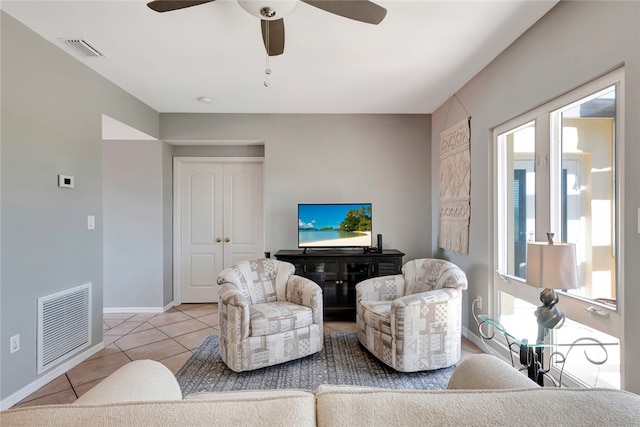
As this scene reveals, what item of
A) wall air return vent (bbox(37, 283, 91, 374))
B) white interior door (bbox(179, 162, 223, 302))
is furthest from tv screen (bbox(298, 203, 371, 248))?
wall air return vent (bbox(37, 283, 91, 374))

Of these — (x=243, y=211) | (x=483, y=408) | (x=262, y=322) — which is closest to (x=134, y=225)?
(x=243, y=211)

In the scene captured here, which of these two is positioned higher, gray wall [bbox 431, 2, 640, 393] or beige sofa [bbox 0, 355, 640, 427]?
gray wall [bbox 431, 2, 640, 393]

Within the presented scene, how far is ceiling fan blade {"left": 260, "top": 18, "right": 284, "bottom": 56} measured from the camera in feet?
6.15

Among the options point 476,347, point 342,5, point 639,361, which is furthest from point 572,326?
point 342,5

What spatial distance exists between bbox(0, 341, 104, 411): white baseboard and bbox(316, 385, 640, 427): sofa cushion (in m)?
2.60

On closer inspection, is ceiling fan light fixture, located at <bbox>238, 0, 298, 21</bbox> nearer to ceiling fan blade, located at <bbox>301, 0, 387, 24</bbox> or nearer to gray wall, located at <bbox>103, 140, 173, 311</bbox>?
ceiling fan blade, located at <bbox>301, 0, 387, 24</bbox>

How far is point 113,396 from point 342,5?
Answer: 6.52ft

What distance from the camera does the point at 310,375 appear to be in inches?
93.0

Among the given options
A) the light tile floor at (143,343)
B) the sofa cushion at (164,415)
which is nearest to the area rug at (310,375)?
the light tile floor at (143,343)

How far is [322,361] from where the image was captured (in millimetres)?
2580

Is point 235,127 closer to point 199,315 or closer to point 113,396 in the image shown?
point 199,315

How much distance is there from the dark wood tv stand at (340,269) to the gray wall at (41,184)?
193 centimetres

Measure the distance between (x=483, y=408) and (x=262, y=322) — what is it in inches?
78.0

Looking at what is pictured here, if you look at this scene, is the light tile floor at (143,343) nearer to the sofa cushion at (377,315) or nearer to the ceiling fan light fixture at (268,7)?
the sofa cushion at (377,315)
